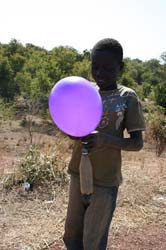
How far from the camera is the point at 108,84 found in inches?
70.5

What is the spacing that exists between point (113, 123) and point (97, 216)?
1.40 feet

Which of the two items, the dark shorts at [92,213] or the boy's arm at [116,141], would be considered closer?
the boy's arm at [116,141]

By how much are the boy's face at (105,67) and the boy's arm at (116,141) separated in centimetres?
25


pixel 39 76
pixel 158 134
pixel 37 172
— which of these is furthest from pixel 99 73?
pixel 39 76

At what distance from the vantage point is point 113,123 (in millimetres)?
1788

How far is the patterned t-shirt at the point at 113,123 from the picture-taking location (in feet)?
5.81

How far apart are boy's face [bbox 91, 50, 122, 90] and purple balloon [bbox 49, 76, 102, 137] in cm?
16

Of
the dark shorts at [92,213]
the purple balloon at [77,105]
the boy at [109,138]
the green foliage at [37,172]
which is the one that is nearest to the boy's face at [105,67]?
the boy at [109,138]

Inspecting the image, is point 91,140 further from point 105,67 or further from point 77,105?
point 105,67

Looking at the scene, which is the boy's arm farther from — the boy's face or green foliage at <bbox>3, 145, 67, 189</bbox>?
green foliage at <bbox>3, 145, 67, 189</bbox>

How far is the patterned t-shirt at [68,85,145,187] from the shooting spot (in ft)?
5.81

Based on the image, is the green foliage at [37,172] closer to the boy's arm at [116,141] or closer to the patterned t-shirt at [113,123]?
the patterned t-shirt at [113,123]

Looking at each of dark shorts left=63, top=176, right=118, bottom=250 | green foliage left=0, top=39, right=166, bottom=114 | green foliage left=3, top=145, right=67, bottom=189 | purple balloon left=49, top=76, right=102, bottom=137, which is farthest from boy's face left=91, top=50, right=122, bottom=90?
green foliage left=0, top=39, right=166, bottom=114

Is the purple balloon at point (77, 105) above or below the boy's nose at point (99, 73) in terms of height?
below
